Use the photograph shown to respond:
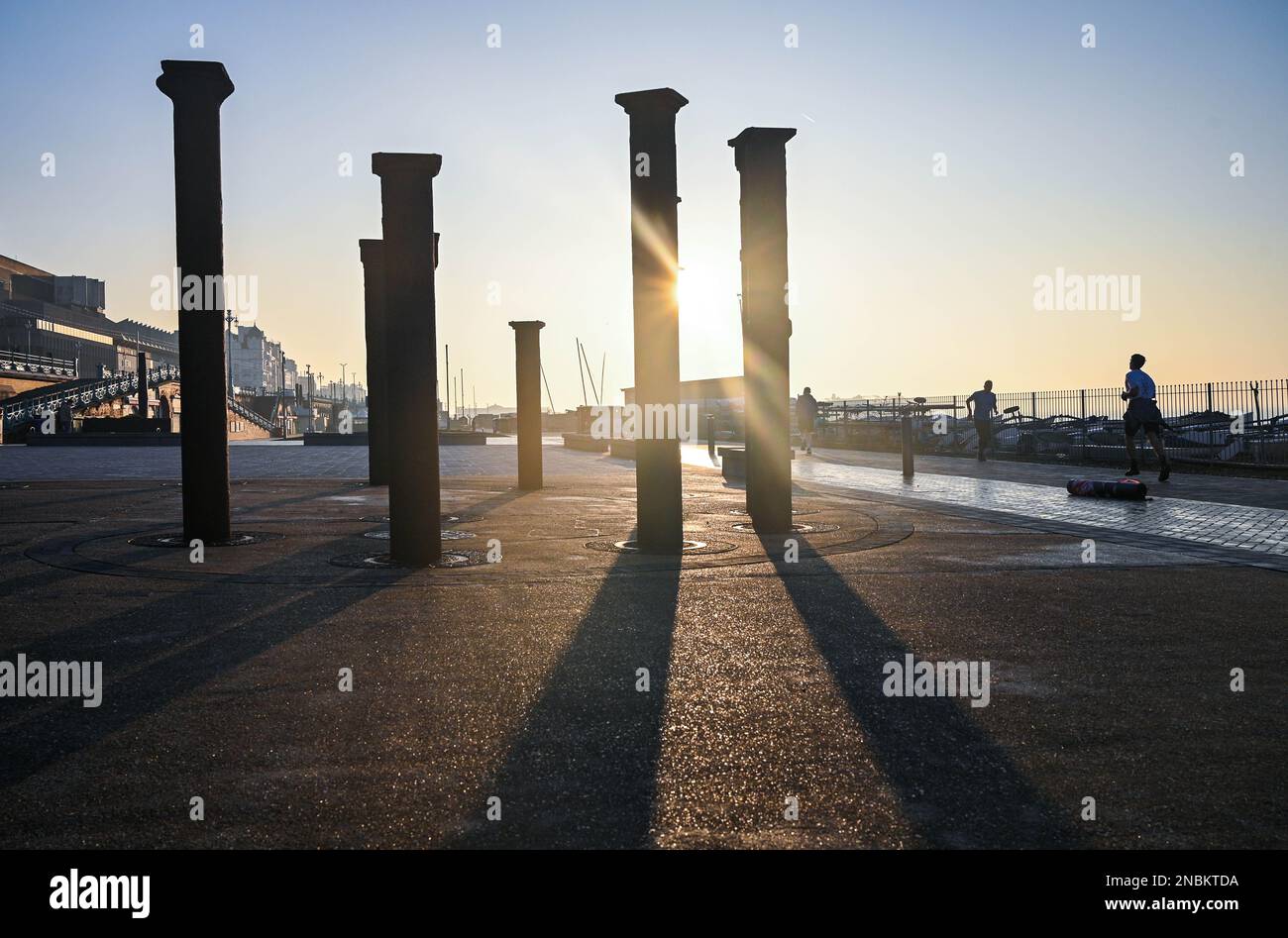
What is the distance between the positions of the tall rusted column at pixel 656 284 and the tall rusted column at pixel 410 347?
1814 millimetres

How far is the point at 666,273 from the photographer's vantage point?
953 centimetres

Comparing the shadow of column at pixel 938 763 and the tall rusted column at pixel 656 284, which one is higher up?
the tall rusted column at pixel 656 284

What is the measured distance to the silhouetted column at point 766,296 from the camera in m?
10.5

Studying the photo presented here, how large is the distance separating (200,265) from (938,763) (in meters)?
8.00

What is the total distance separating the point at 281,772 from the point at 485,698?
1.08 metres

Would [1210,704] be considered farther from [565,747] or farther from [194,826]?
[194,826]

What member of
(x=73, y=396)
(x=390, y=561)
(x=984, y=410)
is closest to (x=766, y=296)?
(x=390, y=561)

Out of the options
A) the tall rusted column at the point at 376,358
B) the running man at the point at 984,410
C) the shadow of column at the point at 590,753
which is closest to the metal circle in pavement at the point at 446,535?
the shadow of column at the point at 590,753

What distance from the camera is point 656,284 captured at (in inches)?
375

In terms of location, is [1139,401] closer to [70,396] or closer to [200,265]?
[200,265]

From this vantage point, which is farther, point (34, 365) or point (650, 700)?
point (34, 365)

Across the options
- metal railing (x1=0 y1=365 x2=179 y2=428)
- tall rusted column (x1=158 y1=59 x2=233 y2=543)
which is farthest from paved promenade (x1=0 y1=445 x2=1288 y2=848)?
metal railing (x1=0 y1=365 x2=179 y2=428)

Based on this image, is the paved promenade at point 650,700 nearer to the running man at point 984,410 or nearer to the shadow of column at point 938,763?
the shadow of column at point 938,763
